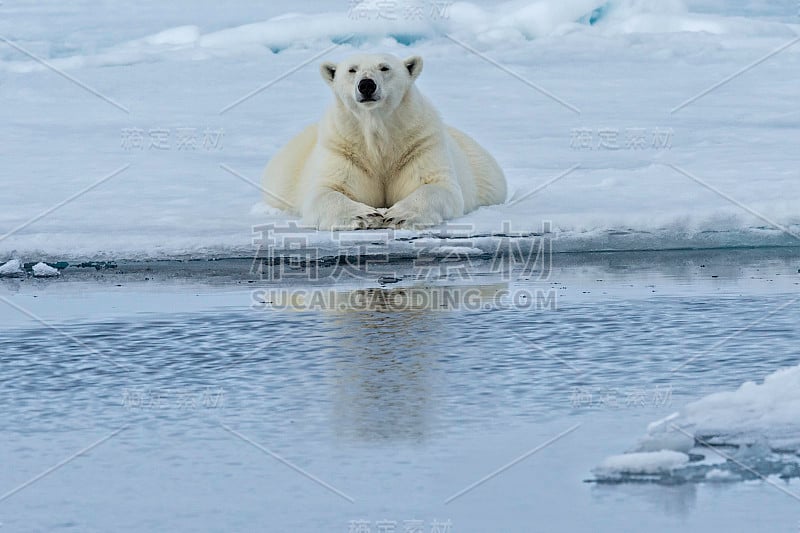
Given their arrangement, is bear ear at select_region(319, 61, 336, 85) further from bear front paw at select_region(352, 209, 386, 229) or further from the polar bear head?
bear front paw at select_region(352, 209, 386, 229)

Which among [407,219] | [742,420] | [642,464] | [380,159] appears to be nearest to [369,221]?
[407,219]

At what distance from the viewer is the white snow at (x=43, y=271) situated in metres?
6.74

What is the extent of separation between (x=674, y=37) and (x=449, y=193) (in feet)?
28.8

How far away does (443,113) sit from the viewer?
41.1ft

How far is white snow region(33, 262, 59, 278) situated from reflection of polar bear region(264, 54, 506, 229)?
158 centimetres

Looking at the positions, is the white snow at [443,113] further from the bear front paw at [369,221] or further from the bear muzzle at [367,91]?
the bear muzzle at [367,91]

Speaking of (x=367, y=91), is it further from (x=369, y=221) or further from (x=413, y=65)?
(x=369, y=221)

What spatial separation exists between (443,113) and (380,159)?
4873 mm


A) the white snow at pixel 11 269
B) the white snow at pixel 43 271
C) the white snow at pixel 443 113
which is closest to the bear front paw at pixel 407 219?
the white snow at pixel 443 113

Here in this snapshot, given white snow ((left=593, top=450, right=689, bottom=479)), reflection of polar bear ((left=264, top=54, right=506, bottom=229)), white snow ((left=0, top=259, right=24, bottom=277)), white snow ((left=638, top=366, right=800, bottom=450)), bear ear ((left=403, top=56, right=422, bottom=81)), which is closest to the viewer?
white snow ((left=593, top=450, right=689, bottom=479))

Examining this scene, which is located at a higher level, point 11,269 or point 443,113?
point 443,113

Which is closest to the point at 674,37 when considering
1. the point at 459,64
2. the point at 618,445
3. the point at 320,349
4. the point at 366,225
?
the point at 459,64

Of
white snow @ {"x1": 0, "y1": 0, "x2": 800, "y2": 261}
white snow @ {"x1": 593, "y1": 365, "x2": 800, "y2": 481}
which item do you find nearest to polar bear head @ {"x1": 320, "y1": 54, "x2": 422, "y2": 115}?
white snow @ {"x1": 0, "y1": 0, "x2": 800, "y2": 261}

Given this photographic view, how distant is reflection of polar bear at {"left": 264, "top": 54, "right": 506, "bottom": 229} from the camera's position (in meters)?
7.38
